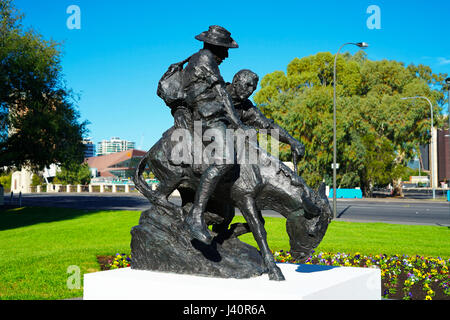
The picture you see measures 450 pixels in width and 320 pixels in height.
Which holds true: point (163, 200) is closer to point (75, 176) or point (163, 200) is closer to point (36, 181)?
point (75, 176)

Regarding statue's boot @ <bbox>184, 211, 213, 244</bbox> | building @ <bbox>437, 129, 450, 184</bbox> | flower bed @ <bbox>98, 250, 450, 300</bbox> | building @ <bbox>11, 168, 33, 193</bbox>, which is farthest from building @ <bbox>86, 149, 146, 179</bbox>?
statue's boot @ <bbox>184, 211, 213, 244</bbox>

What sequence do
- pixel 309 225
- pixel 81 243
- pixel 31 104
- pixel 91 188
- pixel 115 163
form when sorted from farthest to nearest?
pixel 115 163 < pixel 91 188 < pixel 31 104 < pixel 81 243 < pixel 309 225

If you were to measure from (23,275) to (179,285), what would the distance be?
15.2 ft

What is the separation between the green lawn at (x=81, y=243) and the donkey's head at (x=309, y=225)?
358cm

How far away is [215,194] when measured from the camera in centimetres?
601

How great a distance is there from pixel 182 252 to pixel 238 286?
3.93ft

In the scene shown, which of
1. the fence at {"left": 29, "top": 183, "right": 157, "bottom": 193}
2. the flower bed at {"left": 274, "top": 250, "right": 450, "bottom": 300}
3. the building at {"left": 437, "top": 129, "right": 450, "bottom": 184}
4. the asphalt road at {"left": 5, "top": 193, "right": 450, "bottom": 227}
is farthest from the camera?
the building at {"left": 437, "top": 129, "right": 450, "bottom": 184}

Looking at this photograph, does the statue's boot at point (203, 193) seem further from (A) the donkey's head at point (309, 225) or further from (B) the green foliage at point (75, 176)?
(B) the green foliage at point (75, 176)

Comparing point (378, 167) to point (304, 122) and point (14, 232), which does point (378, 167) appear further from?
point (14, 232)

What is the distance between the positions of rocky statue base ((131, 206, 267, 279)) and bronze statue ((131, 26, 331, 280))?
0.01 meters

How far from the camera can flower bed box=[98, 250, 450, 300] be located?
695 cm

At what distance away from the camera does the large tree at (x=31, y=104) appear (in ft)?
71.9

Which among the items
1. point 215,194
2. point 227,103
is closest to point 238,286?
point 215,194

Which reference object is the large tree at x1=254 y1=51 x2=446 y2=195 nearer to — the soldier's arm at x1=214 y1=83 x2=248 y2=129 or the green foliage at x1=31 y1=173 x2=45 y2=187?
the soldier's arm at x1=214 y1=83 x2=248 y2=129
